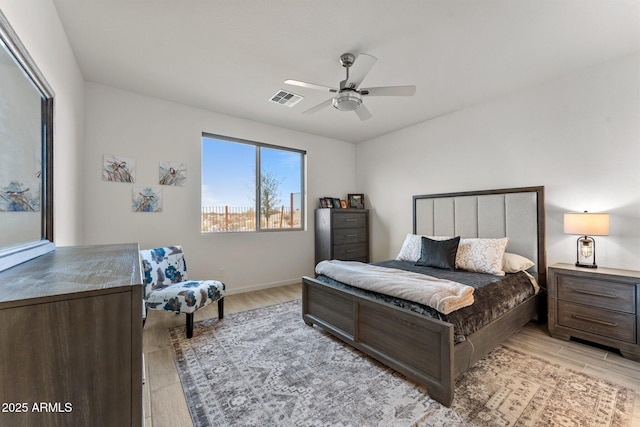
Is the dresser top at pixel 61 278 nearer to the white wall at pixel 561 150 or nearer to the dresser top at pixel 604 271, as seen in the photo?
the dresser top at pixel 604 271

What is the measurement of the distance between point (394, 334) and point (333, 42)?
2.45 metres

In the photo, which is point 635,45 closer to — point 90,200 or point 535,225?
point 535,225

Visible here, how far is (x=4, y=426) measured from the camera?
60 cm

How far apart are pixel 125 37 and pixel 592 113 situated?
4.50 metres

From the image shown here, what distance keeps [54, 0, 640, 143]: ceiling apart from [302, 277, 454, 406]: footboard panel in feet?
7.26

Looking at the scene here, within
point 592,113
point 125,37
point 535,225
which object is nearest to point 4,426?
point 125,37

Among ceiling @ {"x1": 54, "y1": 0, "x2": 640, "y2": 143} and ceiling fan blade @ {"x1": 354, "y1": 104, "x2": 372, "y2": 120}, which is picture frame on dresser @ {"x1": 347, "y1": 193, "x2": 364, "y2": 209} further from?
ceiling fan blade @ {"x1": 354, "y1": 104, "x2": 372, "y2": 120}

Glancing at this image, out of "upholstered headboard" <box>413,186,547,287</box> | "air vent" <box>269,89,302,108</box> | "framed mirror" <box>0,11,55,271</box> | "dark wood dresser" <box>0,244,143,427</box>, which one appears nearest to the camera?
"dark wood dresser" <box>0,244,143,427</box>

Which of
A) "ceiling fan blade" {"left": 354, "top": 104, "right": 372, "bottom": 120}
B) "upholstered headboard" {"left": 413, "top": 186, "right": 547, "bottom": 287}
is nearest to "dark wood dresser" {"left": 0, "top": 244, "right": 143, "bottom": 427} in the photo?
"ceiling fan blade" {"left": 354, "top": 104, "right": 372, "bottom": 120}

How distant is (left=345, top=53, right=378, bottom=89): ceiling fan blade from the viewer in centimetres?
234

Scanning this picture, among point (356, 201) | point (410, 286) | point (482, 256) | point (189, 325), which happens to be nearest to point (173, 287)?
point (189, 325)

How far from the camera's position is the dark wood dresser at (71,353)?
62 cm

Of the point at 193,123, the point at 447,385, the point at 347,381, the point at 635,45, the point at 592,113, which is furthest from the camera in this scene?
the point at 193,123

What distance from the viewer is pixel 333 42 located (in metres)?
2.28
